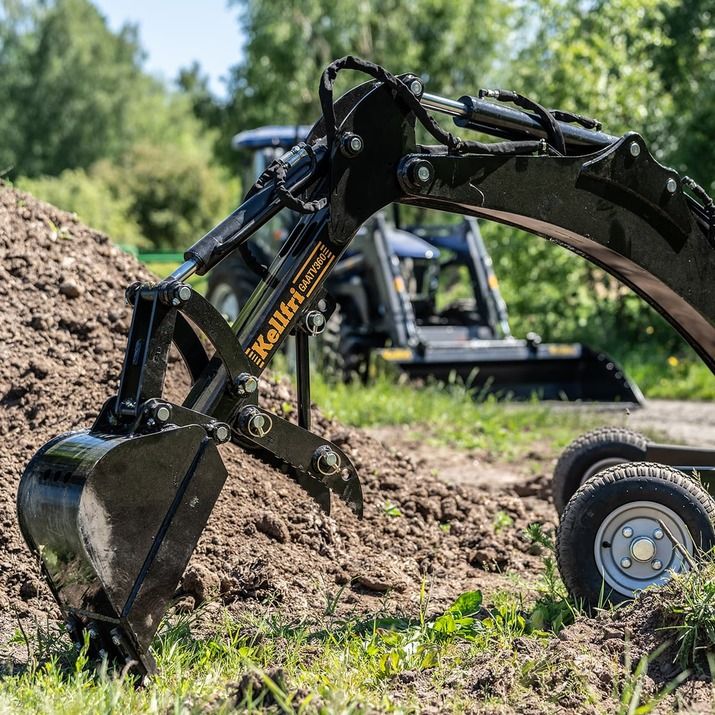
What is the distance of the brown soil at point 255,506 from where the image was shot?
170 inches

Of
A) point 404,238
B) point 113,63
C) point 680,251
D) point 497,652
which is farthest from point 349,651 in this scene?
point 113,63

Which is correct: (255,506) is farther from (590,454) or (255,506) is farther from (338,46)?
(338,46)

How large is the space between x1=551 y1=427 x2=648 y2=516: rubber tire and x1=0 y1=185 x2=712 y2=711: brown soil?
0.33 m

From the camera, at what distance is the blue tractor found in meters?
10.8

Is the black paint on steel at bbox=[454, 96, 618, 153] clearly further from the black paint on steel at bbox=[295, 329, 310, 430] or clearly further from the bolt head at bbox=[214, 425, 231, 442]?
the bolt head at bbox=[214, 425, 231, 442]

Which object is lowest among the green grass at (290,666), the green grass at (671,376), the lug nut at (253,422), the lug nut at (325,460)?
the green grass at (290,666)

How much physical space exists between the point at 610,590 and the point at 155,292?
1.97m

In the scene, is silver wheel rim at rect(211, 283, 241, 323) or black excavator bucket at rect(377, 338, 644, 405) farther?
silver wheel rim at rect(211, 283, 241, 323)

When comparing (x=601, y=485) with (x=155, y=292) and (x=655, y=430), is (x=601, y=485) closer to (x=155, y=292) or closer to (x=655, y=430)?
(x=155, y=292)

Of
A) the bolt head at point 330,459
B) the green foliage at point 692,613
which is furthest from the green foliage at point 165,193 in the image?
the green foliage at point 692,613

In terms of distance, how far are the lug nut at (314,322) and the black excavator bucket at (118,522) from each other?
0.57 metres

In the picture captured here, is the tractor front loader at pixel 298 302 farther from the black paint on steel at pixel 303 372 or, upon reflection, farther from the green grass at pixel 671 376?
the green grass at pixel 671 376

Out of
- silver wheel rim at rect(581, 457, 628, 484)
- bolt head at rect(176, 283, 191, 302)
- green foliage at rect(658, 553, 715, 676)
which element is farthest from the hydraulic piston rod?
silver wheel rim at rect(581, 457, 628, 484)

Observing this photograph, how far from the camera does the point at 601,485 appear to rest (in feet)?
13.3
